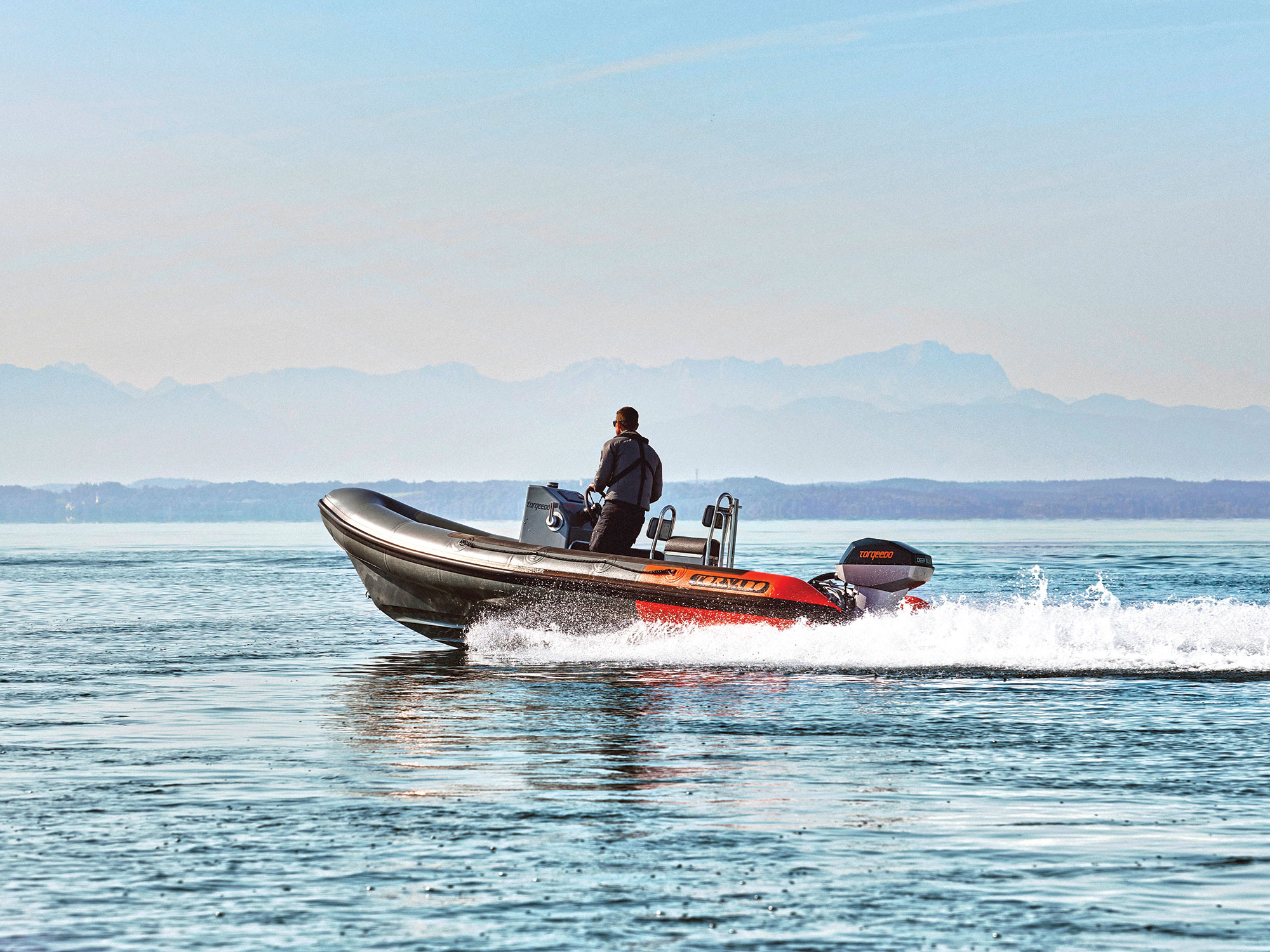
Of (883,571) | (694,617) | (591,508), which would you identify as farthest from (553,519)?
(883,571)

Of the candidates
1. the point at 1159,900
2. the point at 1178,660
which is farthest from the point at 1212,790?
the point at 1178,660

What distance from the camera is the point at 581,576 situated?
12148mm

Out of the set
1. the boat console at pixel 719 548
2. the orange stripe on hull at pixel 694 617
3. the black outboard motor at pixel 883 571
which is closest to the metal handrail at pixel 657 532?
the boat console at pixel 719 548

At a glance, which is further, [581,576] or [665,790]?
[581,576]

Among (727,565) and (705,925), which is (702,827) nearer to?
(705,925)

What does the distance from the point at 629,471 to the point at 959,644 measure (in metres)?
3.20

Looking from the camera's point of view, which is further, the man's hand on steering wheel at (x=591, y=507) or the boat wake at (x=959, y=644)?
the man's hand on steering wheel at (x=591, y=507)

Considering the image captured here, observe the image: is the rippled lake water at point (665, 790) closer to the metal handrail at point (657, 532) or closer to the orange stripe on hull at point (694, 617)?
the orange stripe on hull at point (694, 617)

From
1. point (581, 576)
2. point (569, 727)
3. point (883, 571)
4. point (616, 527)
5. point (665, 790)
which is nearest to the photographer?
point (665, 790)

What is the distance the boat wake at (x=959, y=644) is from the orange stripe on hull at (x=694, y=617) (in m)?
0.05

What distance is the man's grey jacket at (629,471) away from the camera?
39.7ft

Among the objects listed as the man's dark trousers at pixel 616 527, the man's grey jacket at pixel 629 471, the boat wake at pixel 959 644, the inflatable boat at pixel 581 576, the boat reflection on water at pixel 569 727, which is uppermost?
the man's grey jacket at pixel 629 471

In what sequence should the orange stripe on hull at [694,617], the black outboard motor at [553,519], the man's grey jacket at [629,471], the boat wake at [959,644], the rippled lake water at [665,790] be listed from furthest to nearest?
the black outboard motor at [553,519] < the man's grey jacket at [629,471] < the orange stripe on hull at [694,617] < the boat wake at [959,644] < the rippled lake water at [665,790]

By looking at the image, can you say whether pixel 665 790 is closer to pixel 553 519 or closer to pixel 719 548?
pixel 719 548
